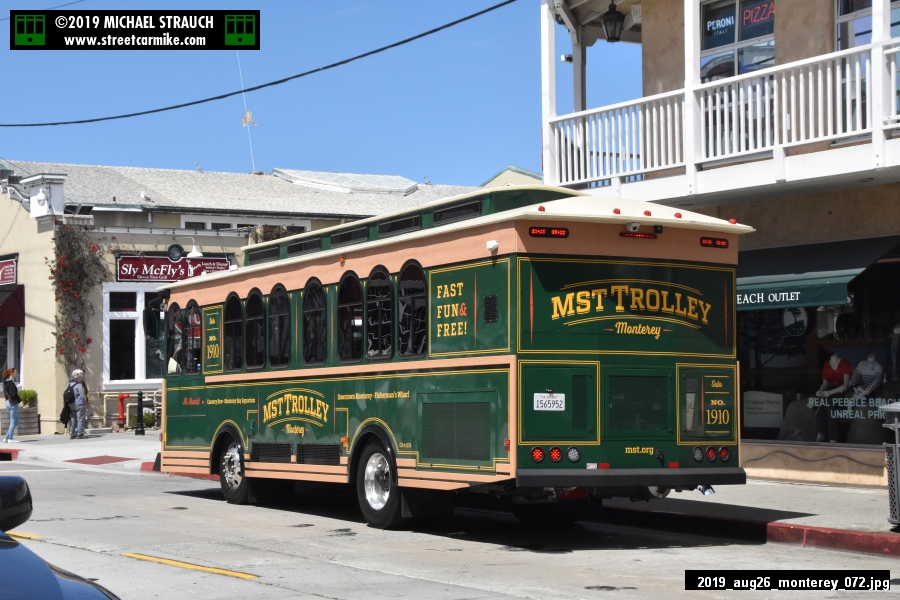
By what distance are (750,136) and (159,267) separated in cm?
2042

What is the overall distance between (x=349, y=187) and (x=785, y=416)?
2689 centimetres

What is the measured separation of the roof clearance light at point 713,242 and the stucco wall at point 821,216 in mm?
4304

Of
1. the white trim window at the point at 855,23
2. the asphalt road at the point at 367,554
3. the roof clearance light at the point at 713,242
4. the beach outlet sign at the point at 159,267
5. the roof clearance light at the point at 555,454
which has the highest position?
the white trim window at the point at 855,23

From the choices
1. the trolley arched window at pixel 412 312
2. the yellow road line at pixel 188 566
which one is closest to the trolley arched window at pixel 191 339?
the trolley arched window at pixel 412 312

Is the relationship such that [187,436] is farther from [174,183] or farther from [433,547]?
[174,183]

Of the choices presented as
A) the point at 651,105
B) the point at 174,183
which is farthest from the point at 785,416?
the point at 174,183

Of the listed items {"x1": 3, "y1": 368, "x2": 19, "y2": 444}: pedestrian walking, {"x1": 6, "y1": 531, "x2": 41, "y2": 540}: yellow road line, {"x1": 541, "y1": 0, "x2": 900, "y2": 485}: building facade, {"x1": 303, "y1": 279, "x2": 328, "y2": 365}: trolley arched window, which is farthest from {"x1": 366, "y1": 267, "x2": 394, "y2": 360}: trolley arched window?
{"x1": 3, "y1": 368, "x2": 19, "y2": 444}: pedestrian walking

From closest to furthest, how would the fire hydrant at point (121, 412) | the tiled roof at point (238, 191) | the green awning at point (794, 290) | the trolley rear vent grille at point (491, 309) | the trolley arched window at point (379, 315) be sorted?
1. the trolley rear vent grille at point (491, 309)
2. the trolley arched window at point (379, 315)
3. the green awning at point (794, 290)
4. the fire hydrant at point (121, 412)
5. the tiled roof at point (238, 191)

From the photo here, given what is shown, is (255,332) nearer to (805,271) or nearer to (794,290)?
(794,290)

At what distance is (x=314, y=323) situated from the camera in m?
14.3

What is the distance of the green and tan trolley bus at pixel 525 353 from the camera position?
1118cm

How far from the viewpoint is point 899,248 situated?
15.5m

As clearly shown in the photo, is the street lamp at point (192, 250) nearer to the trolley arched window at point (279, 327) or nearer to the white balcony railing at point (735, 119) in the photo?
the white balcony railing at point (735, 119)

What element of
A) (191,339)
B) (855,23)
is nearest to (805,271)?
(855,23)
